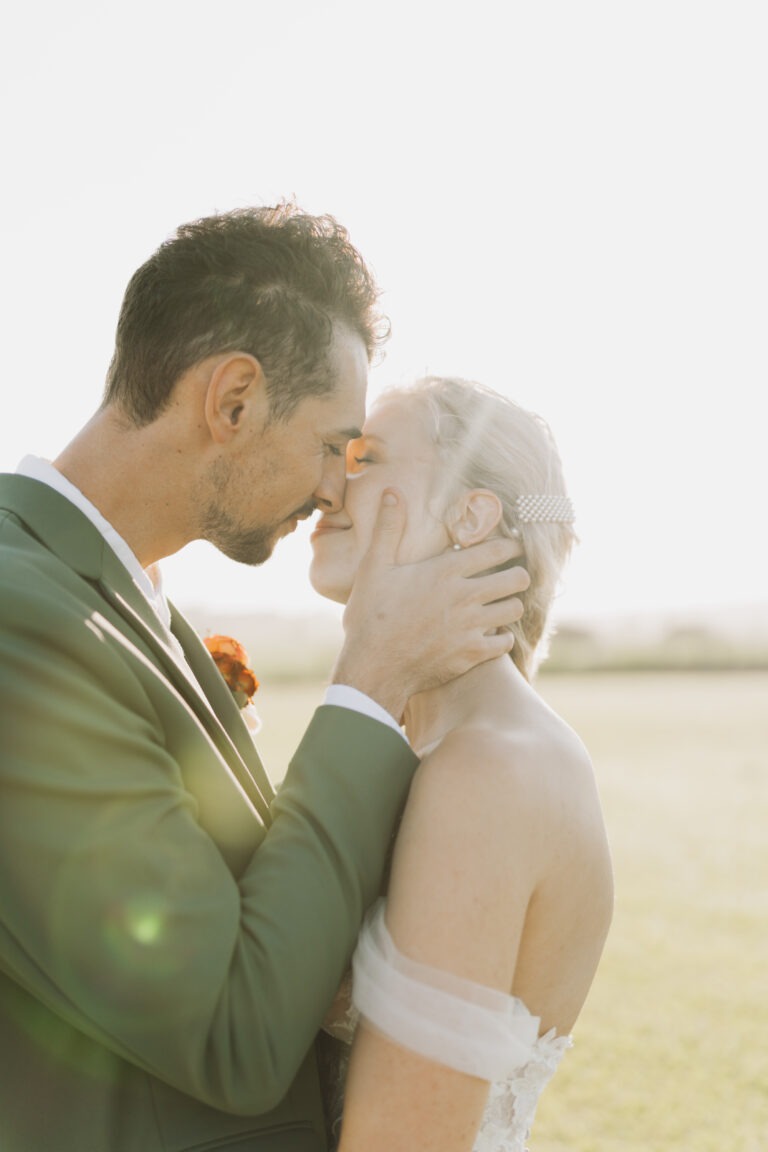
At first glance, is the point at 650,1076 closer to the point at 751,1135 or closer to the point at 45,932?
the point at 751,1135

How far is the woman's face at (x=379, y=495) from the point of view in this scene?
3.40m

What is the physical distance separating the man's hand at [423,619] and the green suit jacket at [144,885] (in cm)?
21

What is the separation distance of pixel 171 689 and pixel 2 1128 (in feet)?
3.44

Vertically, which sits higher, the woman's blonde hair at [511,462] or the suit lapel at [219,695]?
the woman's blonde hair at [511,462]

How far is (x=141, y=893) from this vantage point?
217 cm

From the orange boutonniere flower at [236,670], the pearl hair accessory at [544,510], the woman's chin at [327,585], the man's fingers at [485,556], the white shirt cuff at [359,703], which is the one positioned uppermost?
the pearl hair accessory at [544,510]

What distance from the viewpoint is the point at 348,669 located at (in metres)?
2.79

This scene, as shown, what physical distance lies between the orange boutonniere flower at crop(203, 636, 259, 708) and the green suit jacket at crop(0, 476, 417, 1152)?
1209 millimetres

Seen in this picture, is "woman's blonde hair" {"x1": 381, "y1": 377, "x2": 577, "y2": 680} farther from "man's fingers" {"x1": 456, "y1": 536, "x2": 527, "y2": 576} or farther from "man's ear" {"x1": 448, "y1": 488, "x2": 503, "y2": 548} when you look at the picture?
"man's fingers" {"x1": 456, "y1": 536, "x2": 527, "y2": 576}

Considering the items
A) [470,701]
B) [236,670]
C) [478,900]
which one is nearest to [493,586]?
[470,701]

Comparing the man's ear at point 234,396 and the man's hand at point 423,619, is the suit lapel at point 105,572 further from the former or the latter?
the man's ear at point 234,396

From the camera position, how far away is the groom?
2188 mm

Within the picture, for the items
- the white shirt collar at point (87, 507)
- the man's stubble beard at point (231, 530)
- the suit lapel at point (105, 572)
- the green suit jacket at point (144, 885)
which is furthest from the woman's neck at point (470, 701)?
the white shirt collar at point (87, 507)

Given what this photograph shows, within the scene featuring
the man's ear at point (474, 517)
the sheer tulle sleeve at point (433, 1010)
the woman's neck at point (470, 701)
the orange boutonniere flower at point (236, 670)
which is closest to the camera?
the sheer tulle sleeve at point (433, 1010)
